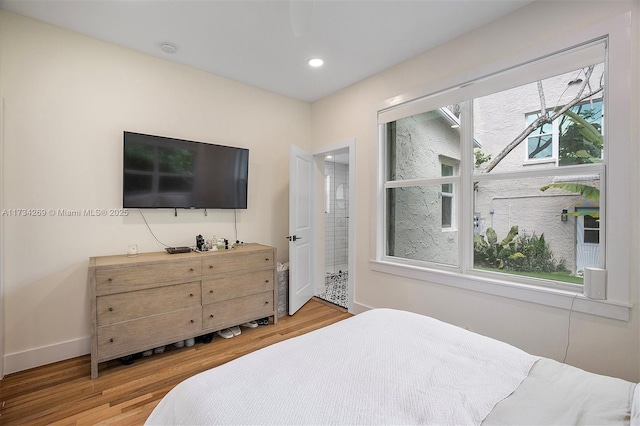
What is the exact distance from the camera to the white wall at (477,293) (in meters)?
1.73

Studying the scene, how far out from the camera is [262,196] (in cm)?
358

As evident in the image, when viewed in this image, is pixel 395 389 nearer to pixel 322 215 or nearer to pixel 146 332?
pixel 146 332

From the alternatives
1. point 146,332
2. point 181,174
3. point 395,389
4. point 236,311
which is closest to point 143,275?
point 146,332

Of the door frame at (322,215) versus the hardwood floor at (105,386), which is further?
the door frame at (322,215)

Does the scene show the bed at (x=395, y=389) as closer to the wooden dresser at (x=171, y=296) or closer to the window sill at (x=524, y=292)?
the window sill at (x=524, y=292)

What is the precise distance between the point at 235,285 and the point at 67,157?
5.86 feet

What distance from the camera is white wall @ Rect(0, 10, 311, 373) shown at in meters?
2.19

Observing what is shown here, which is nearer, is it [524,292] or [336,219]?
[524,292]

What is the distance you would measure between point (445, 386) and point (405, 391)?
0.16 m

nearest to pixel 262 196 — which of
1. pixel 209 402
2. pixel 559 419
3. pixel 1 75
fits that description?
pixel 1 75

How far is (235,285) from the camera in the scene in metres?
2.81

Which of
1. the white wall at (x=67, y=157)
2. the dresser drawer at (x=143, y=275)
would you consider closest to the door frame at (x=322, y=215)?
the white wall at (x=67, y=157)

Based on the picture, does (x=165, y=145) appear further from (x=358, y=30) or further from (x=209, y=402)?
(x=209, y=402)

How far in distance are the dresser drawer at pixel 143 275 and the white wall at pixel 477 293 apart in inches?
70.8
